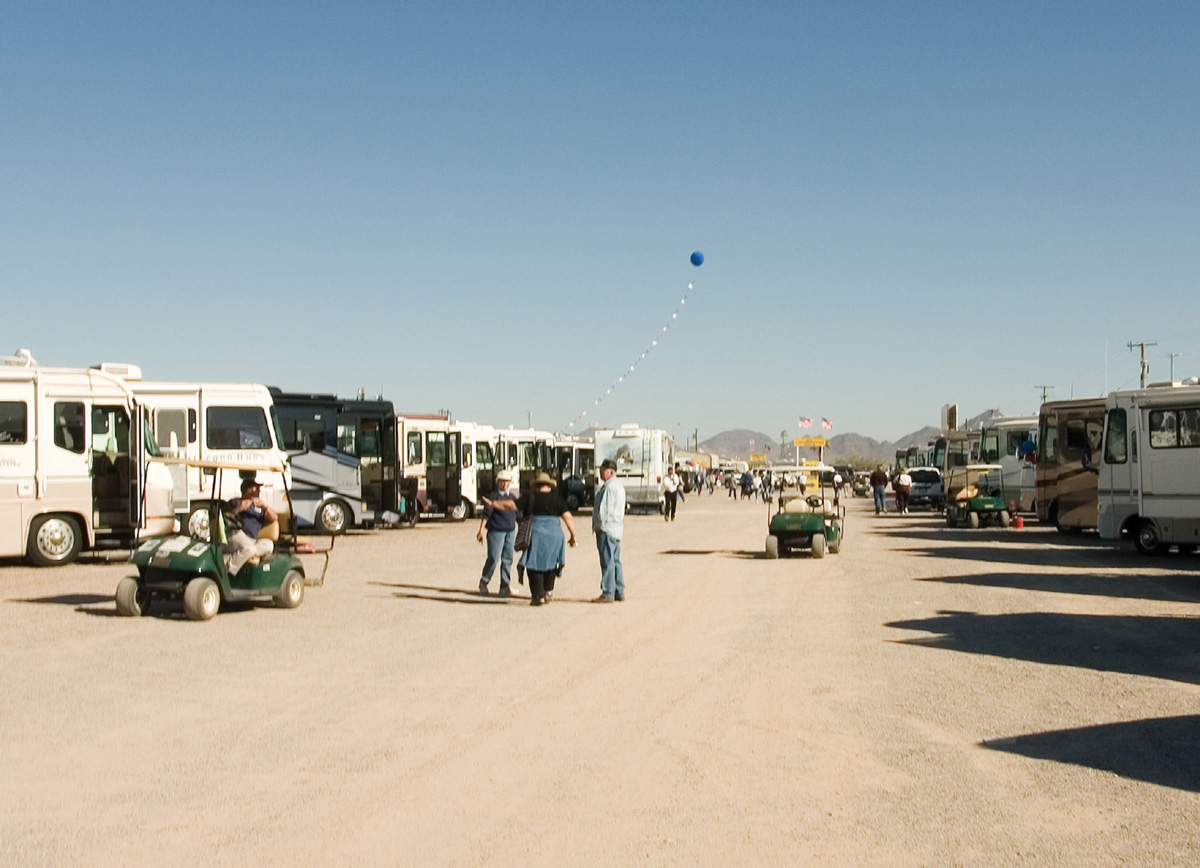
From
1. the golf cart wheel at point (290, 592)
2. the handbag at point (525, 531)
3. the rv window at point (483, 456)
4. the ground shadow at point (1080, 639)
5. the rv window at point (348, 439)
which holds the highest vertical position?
the rv window at point (348, 439)

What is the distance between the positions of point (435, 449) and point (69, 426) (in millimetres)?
16506

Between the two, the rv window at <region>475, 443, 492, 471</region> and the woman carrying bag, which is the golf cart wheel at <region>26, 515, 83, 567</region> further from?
the rv window at <region>475, 443, 492, 471</region>

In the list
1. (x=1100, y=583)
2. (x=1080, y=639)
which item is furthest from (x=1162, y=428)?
(x=1080, y=639)

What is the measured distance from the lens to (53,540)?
20.5m

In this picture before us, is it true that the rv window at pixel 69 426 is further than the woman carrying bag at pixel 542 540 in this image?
Yes

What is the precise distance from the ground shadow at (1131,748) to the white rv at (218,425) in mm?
19461

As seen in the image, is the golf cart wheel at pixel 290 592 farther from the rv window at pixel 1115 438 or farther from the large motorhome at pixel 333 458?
the rv window at pixel 1115 438

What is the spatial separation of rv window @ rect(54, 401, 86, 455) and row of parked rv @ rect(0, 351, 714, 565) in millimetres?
18

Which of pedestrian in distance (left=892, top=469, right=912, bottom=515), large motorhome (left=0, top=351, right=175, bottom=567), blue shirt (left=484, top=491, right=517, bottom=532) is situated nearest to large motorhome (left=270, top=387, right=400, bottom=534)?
large motorhome (left=0, top=351, right=175, bottom=567)

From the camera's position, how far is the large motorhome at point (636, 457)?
1716 inches

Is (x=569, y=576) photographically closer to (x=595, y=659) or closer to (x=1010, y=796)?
(x=595, y=659)

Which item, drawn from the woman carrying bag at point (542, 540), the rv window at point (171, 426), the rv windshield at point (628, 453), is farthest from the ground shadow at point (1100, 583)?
the rv windshield at point (628, 453)

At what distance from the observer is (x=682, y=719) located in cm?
832

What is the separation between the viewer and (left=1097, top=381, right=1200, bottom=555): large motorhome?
2153 cm
